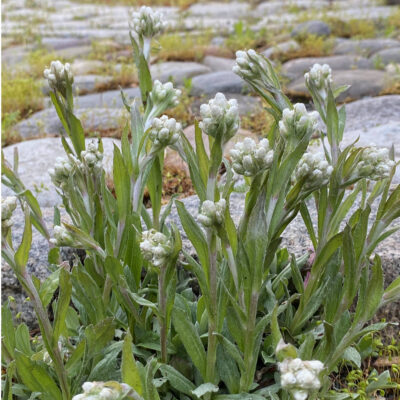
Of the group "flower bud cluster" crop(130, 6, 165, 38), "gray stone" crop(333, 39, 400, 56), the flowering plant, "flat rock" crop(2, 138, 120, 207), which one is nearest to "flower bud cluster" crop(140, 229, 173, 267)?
the flowering plant

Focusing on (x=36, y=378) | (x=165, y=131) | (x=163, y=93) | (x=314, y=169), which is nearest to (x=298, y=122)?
(x=314, y=169)

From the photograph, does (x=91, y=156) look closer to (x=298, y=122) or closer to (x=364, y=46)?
(x=298, y=122)

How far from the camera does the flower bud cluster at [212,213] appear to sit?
40.9 inches

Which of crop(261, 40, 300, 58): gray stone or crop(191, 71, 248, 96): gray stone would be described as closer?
crop(191, 71, 248, 96): gray stone

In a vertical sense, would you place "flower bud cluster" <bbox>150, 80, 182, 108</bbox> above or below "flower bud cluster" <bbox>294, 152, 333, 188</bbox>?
above

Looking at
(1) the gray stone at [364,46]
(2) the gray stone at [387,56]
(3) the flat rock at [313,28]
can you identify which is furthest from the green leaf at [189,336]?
(3) the flat rock at [313,28]

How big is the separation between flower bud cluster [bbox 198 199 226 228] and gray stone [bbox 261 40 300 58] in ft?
14.8

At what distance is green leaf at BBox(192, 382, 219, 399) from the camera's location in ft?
3.92

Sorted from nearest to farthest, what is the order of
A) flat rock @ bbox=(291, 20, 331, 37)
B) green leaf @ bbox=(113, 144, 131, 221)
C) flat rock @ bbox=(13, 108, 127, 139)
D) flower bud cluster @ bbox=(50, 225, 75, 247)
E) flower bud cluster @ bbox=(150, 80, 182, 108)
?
flower bud cluster @ bbox=(50, 225, 75, 247), green leaf @ bbox=(113, 144, 131, 221), flower bud cluster @ bbox=(150, 80, 182, 108), flat rock @ bbox=(13, 108, 127, 139), flat rock @ bbox=(291, 20, 331, 37)

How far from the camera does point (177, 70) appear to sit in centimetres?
509

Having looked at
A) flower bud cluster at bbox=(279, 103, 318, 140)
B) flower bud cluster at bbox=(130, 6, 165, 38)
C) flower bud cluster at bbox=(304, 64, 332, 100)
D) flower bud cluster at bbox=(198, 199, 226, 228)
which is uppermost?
flower bud cluster at bbox=(130, 6, 165, 38)

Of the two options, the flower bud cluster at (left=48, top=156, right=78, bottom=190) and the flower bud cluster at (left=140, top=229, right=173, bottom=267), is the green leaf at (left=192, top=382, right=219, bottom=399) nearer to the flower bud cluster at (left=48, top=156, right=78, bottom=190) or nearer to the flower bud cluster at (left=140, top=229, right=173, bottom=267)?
the flower bud cluster at (left=140, top=229, right=173, bottom=267)

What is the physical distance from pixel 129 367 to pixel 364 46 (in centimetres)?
543

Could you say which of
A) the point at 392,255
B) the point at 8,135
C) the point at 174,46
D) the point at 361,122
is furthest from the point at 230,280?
the point at 174,46
